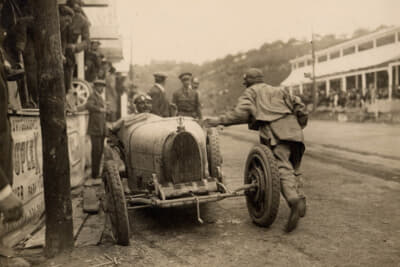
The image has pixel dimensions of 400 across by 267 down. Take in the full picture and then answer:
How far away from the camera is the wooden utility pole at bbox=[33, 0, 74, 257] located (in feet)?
12.8

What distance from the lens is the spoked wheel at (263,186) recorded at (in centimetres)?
449

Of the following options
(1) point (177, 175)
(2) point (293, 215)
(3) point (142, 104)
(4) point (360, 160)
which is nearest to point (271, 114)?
(2) point (293, 215)

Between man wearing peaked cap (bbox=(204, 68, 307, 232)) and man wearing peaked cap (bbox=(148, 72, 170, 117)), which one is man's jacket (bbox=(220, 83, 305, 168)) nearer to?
man wearing peaked cap (bbox=(204, 68, 307, 232))

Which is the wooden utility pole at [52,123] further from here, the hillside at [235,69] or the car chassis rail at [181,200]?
the hillside at [235,69]

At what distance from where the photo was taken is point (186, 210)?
19.2 feet

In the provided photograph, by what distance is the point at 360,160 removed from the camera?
32.6 feet

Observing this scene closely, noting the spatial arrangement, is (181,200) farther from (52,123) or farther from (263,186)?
(52,123)

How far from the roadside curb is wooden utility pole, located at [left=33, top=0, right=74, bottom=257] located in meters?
5.87

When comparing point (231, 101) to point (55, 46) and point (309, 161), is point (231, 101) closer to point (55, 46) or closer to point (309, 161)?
point (309, 161)

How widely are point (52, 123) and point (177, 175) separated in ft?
5.03

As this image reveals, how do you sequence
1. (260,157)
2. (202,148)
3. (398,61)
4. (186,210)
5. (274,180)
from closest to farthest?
(274,180)
(260,157)
(202,148)
(186,210)
(398,61)

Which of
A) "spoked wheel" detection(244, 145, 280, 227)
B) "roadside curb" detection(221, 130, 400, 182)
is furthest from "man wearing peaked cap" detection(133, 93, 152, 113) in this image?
"roadside curb" detection(221, 130, 400, 182)

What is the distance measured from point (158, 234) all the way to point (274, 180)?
1.46 m

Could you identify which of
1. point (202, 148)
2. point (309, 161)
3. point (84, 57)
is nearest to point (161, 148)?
point (202, 148)
